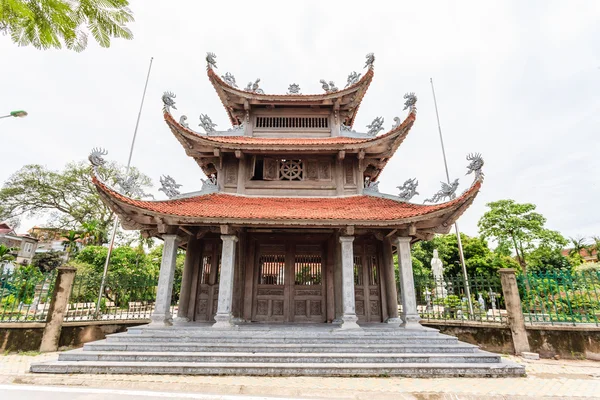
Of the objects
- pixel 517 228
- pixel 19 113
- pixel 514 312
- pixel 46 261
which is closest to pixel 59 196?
pixel 46 261

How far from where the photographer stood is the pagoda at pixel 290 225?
798 cm

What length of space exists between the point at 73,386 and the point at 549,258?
4120cm

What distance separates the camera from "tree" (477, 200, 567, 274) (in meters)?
33.1

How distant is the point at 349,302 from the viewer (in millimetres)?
8211

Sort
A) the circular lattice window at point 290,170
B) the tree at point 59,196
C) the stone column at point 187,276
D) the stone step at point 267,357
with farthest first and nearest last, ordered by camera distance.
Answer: the tree at point 59,196 < the circular lattice window at point 290,170 < the stone column at point 187,276 < the stone step at point 267,357

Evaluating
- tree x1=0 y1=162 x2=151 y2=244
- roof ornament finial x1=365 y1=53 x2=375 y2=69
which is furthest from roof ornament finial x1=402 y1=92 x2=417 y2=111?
tree x1=0 y1=162 x2=151 y2=244

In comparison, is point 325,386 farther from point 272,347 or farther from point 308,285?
point 308,285

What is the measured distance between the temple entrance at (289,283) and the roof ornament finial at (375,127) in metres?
4.67

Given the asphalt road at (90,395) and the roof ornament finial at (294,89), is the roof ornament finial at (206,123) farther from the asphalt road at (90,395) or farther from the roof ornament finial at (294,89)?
the asphalt road at (90,395)

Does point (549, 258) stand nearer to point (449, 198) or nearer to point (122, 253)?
point (449, 198)

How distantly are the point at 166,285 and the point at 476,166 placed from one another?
30.2 feet

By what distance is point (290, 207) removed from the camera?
375 inches

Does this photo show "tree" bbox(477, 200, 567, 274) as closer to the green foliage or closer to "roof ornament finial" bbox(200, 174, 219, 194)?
"roof ornament finial" bbox(200, 174, 219, 194)

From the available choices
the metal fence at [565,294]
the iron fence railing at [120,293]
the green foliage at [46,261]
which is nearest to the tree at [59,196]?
the green foliage at [46,261]
